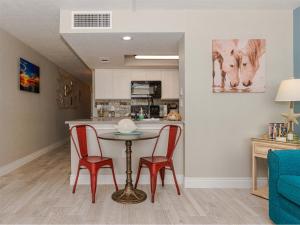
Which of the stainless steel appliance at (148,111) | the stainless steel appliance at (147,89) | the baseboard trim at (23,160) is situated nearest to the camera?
the baseboard trim at (23,160)

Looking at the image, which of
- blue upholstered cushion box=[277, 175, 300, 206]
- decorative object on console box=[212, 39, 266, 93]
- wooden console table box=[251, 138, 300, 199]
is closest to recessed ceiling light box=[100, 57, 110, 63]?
decorative object on console box=[212, 39, 266, 93]

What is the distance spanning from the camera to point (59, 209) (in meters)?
2.57

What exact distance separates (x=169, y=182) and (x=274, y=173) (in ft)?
5.28

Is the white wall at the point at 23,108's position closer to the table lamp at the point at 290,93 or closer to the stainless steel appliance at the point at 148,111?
the stainless steel appliance at the point at 148,111

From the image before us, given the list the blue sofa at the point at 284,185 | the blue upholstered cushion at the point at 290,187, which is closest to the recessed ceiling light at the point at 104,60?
the blue sofa at the point at 284,185

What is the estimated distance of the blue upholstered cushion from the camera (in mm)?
1882

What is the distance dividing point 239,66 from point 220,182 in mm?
1607

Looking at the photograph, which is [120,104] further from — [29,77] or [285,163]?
[285,163]

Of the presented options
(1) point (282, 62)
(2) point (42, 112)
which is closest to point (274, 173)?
(1) point (282, 62)

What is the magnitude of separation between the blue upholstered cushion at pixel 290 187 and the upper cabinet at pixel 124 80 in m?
3.99

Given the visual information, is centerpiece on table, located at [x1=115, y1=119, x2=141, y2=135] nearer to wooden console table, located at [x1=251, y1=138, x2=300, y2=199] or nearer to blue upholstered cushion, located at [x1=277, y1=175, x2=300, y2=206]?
wooden console table, located at [x1=251, y1=138, x2=300, y2=199]

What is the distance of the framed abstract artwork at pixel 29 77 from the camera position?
4586 millimetres

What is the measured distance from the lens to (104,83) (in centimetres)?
590

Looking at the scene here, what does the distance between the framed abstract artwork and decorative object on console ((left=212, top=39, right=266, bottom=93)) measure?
11.7ft
